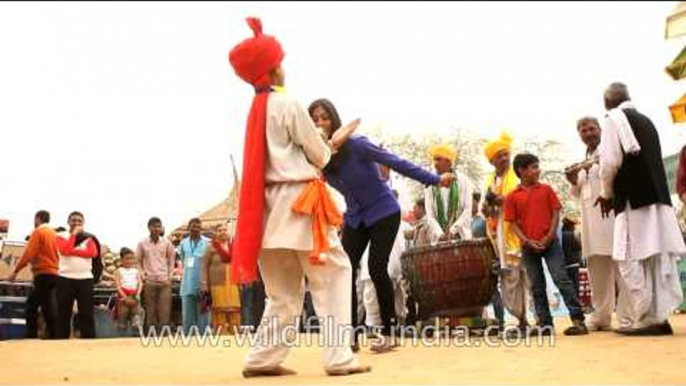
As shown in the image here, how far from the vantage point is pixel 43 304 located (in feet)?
36.9

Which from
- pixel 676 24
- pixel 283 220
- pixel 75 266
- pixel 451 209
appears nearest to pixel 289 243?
pixel 283 220

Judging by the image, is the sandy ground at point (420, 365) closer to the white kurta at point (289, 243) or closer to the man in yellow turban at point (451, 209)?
the white kurta at point (289, 243)

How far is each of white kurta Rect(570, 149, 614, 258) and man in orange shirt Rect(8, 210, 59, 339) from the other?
6.89 m

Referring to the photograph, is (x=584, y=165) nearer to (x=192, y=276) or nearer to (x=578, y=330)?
(x=578, y=330)

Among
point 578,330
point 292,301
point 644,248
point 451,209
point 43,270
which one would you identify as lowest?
point 578,330

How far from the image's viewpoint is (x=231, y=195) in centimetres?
2741

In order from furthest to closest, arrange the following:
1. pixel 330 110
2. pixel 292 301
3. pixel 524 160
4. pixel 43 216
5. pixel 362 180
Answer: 1. pixel 43 216
2. pixel 524 160
3. pixel 362 180
4. pixel 330 110
5. pixel 292 301

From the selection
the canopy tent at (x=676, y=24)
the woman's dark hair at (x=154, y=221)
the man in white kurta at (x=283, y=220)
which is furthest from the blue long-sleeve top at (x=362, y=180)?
the woman's dark hair at (x=154, y=221)

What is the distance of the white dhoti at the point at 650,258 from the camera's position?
6734 mm

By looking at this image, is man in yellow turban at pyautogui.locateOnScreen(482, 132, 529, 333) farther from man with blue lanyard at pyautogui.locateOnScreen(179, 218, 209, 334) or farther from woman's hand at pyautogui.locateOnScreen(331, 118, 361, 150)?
man with blue lanyard at pyautogui.locateOnScreen(179, 218, 209, 334)

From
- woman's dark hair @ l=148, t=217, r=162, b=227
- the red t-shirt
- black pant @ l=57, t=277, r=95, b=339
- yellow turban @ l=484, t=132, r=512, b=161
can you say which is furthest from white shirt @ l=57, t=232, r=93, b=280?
the red t-shirt

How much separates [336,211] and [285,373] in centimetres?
96

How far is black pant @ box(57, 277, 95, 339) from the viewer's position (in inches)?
436

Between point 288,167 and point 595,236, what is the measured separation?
3704mm
